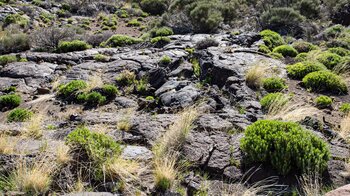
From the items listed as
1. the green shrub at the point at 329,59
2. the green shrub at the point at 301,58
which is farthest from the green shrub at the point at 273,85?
the green shrub at the point at 301,58

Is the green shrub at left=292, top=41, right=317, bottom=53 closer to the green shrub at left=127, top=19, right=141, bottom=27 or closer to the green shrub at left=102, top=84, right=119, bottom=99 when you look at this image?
the green shrub at left=102, top=84, right=119, bottom=99

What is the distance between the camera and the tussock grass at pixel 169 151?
539 cm

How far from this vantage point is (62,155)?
18.4 feet

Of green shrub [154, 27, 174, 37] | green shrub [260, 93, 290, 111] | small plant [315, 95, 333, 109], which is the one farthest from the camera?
green shrub [154, 27, 174, 37]

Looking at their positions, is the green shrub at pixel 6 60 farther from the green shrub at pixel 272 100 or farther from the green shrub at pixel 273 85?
the green shrub at pixel 272 100

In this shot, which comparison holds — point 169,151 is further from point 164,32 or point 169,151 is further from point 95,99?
point 164,32

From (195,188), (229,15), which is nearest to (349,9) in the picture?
(229,15)

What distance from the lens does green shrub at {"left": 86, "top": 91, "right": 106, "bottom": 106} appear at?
11.5m

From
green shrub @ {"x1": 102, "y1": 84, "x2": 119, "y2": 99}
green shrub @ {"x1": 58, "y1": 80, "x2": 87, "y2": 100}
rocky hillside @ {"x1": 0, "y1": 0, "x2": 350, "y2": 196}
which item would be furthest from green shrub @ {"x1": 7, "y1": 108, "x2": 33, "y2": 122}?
green shrub @ {"x1": 102, "y1": 84, "x2": 119, "y2": 99}

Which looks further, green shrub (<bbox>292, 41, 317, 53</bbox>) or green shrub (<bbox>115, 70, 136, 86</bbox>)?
green shrub (<bbox>292, 41, 317, 53</bbox>)

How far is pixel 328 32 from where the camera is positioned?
18.9 meters

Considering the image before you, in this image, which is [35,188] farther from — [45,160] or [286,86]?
[286,86]

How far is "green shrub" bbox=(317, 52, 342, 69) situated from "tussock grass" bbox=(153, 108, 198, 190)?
7842 mm

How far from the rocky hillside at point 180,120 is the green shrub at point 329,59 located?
1.6 inches
